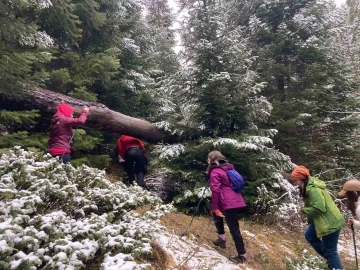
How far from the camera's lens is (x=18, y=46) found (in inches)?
308

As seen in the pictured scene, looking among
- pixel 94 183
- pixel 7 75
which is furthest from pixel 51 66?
pixel 94 183

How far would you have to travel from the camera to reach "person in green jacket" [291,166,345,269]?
575 centimetres

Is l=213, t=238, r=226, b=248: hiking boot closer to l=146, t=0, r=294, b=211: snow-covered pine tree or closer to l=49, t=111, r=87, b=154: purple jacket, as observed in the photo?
l=146, t=0, r=294, b=211: snow-covered pine tree

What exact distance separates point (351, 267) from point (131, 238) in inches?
211

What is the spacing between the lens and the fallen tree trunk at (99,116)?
799 centimetres

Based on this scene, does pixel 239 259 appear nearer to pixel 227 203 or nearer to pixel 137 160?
pixel 227 203

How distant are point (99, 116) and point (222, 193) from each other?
3907mm

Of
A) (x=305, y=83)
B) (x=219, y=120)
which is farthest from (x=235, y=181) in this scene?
(x=305, y=83)

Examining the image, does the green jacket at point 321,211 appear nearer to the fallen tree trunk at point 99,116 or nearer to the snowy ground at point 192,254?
the snowy ground at point 192,254

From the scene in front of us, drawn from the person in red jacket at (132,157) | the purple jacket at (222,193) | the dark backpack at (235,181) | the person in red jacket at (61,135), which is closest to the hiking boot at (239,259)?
the purple jacket at (222,193)

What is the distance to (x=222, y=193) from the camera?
627 cm

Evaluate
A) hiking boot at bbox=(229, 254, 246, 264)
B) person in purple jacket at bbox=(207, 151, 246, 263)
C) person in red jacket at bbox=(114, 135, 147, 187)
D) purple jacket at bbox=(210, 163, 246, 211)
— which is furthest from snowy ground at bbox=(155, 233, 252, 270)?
person in red jacket at bbox=(114, 135, 147, 187)

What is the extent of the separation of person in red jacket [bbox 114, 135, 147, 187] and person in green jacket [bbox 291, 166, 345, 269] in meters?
4.05

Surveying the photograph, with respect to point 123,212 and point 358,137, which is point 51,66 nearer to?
point 123,212
